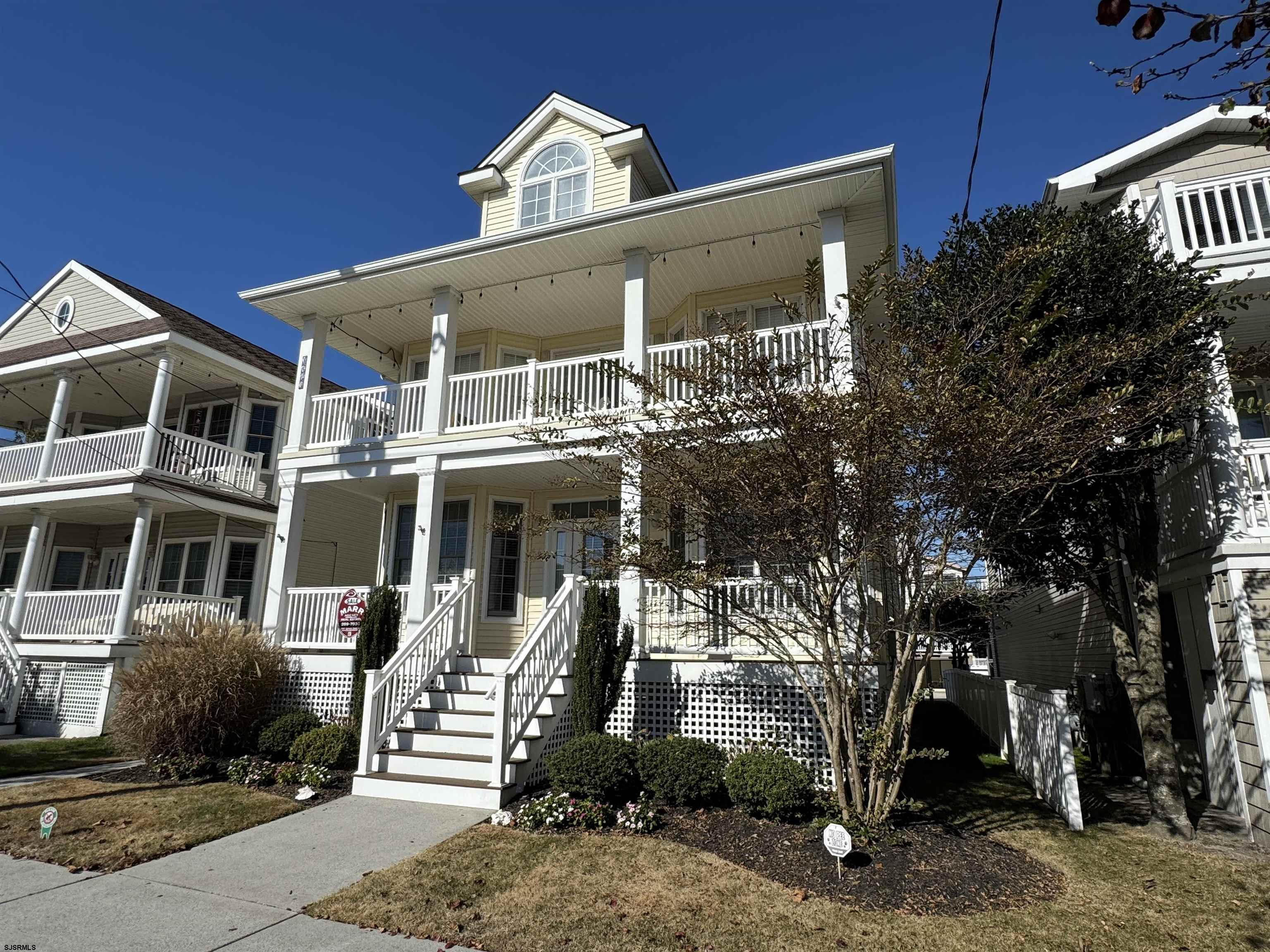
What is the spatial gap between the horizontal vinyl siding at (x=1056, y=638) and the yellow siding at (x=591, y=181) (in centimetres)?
958

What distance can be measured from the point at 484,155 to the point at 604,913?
1324cm

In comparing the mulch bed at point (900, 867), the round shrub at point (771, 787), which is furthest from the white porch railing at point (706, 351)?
the mulch bed at point (900, 867)

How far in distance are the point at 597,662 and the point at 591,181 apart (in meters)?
9.06

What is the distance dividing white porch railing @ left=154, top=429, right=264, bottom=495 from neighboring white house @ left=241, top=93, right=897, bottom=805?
4240 mm

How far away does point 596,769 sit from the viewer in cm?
716

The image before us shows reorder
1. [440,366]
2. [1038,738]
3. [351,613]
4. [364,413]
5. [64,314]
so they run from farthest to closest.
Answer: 1. [64,314]
2. [364,413]
3. [440,366]
4. [351,613]
5. [1038,738]

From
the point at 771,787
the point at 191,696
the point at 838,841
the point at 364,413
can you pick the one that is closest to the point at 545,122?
the point at 364,413

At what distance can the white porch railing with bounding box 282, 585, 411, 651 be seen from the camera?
11336 mm

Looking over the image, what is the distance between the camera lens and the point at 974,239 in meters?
8.23

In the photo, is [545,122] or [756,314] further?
[545,122]

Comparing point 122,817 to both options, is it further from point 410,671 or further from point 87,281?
point 87,281

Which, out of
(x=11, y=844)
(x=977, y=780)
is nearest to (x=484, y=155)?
(x=11, y=844)

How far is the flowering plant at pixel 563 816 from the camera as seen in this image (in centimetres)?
666

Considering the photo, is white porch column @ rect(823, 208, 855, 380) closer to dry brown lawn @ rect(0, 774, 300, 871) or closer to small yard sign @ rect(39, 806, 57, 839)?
dry brown lawn @ rect(0, 774, 300, 871)
